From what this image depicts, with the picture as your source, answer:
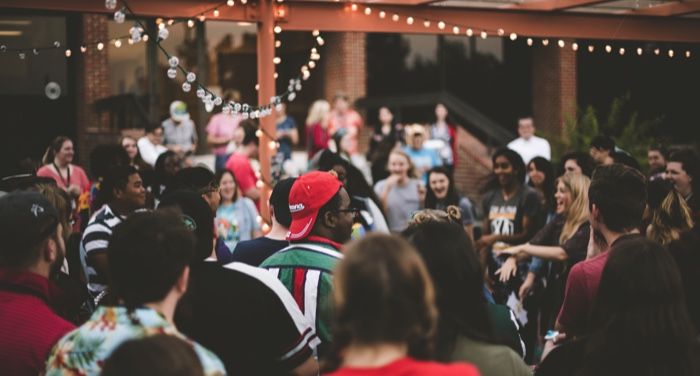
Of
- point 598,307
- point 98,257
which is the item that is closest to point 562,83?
point 98,257

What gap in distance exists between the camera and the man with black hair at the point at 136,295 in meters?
2.82

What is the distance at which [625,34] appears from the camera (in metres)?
11.2

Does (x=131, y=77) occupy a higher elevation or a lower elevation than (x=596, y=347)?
higher

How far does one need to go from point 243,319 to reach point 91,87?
1357cm

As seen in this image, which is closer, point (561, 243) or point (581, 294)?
point (581, 294)

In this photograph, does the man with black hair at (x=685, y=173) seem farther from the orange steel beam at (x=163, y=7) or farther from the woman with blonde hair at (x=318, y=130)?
the woman with blonde hair at (x=318, y=130)

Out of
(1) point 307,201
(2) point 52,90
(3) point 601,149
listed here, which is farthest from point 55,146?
(1) point 307,201

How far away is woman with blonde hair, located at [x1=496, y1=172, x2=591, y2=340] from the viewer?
21.3 feet

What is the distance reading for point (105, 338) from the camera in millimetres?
2824

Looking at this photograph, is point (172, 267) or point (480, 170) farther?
point (480, 170)

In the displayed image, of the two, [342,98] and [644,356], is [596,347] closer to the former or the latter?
[644,356]

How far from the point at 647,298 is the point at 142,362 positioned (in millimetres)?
1746

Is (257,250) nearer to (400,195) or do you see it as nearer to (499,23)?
(400,195)

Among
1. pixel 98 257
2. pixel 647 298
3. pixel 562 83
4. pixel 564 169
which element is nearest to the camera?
pixel 647 298
